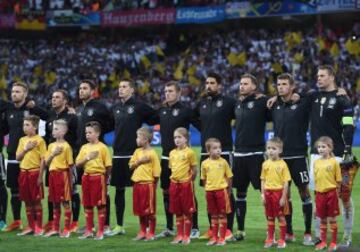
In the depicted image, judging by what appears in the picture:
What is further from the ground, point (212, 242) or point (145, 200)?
point (145, 200)

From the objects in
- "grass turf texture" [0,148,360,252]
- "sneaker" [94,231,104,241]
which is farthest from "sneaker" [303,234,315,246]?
"sneaker" [94,231,104,241]

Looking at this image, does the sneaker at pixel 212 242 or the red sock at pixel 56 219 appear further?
the red sock at pixel 56 219

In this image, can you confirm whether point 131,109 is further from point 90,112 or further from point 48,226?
point 48,226

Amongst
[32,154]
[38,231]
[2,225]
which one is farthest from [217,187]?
[2,225]

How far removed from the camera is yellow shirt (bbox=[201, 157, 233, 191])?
1117 cm

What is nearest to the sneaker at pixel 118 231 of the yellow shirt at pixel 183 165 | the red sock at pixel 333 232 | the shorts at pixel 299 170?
the yellow shirt at pixel 183 165

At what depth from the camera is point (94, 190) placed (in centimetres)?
1162

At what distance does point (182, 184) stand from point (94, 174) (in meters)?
1.19

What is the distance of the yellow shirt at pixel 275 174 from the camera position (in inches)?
426

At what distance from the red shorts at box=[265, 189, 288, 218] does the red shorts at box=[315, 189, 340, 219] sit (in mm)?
459

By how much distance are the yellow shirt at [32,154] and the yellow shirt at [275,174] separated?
3246 millimetres

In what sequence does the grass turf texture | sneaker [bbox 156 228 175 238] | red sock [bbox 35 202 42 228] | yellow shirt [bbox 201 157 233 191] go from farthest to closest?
red sock [bbox 35 202 42 228] → sneaker [bbox 156 228 175 238] → yellow shirt [bbox 201 157 233 191] → the grass turf texture

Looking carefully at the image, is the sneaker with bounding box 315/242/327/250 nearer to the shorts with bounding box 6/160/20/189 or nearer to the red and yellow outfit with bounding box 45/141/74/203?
the red and yellow outfit with bounding box 45/141/74/203

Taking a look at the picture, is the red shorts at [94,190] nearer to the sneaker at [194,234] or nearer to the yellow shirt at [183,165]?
the yellow shirt at [183,165]
